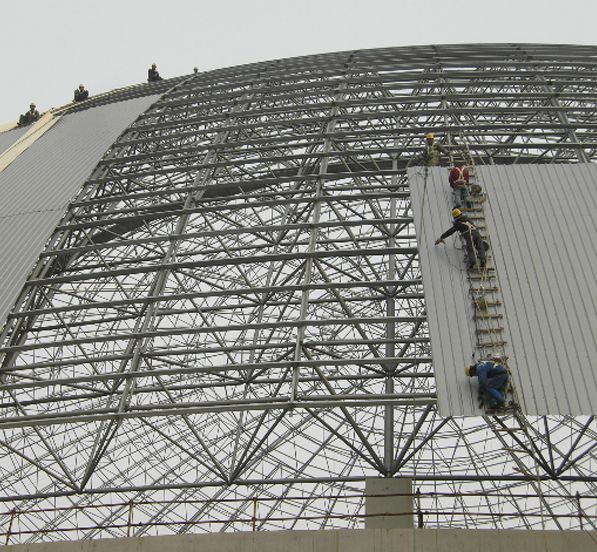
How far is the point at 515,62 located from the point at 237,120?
9.25 metres

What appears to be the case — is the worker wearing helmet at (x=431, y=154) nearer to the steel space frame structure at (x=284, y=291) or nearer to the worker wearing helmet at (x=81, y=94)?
the steel space frame structure at (x=284, y=291)

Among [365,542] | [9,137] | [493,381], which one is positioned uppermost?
[9,137]

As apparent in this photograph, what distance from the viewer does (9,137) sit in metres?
29.4

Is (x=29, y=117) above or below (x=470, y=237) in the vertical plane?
above

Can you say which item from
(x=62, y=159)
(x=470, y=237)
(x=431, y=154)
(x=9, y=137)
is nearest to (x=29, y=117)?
(x=9, y=137)

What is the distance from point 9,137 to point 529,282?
69.0 ft

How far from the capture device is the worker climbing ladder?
13680 mm

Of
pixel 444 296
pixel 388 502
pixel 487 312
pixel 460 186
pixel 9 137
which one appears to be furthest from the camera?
pixel 9 137

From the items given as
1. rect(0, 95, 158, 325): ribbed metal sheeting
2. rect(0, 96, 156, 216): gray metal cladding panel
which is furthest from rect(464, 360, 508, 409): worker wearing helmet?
rect(0, 96, 156, 216): gray metal cladding panel

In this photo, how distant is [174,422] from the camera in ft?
107

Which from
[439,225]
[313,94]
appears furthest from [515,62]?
[439,225]

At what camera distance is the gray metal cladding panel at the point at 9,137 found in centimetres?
2778

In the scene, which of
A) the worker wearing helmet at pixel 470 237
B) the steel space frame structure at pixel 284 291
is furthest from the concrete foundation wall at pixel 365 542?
the worker wearing helmet at pixel 470 237

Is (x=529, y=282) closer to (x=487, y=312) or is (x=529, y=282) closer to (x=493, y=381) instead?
(x=487, y=312)
